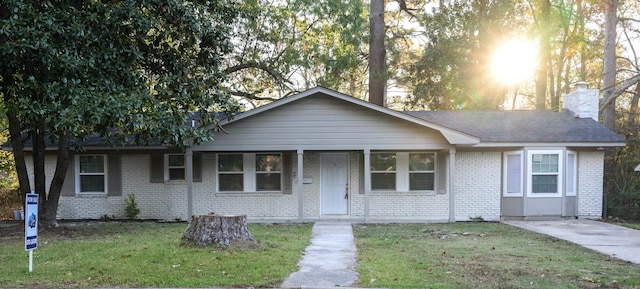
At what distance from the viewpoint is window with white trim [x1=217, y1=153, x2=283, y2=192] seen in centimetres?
1652

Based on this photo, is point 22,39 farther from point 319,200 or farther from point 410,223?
Result: point 410,223

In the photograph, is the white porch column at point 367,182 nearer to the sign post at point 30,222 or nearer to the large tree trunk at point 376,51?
the sign post at point 30,222

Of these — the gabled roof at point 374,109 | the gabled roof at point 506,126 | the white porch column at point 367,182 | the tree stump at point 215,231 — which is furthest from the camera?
the white porch column at point 367,182

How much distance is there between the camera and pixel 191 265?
7.94 meters

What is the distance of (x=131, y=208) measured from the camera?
16.4m

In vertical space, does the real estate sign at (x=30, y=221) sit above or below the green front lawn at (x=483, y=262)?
above

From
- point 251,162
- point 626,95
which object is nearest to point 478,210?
point 251,162

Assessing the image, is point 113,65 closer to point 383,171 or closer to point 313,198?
point 313,198

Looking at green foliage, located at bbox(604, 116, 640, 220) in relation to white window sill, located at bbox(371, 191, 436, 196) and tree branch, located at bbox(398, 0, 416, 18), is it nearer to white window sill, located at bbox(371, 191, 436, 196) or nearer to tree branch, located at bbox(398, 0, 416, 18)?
white window sill, located at bbox(371, 191, 436, 196)

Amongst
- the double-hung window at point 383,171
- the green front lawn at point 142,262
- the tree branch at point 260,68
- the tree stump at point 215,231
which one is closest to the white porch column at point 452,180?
the double-hung window at point 383,171

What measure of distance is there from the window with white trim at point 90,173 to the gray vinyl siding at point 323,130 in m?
3.83

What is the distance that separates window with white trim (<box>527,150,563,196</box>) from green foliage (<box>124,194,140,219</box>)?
1202cm

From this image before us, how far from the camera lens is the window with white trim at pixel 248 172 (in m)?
16.5

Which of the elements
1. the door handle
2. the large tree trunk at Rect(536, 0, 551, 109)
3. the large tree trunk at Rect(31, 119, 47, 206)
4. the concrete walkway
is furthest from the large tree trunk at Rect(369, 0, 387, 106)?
the large tree trunk at Rect(31, 119, 47, 206)
